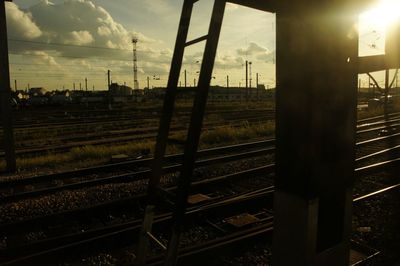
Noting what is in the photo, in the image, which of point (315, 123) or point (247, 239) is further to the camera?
point (247, 239)

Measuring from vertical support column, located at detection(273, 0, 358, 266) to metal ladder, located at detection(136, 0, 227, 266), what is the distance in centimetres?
59

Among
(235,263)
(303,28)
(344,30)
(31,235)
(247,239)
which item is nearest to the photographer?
(303,28)

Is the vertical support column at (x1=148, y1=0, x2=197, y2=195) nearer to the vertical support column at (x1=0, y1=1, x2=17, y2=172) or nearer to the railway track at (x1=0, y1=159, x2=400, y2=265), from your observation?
the railway track at (x1=0, y1=159, x2=400, y2=265)

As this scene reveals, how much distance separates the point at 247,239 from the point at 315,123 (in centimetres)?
Answer: 269

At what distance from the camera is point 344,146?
9.56 feet

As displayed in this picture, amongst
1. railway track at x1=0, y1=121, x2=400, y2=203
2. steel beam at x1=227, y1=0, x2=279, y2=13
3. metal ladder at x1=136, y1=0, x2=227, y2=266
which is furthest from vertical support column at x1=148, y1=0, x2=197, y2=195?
railway track at x1=0, y1=121, x2=400, y2=203

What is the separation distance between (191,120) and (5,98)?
1087 cm

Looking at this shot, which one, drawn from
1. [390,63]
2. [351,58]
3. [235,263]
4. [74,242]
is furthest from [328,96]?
[74,242]

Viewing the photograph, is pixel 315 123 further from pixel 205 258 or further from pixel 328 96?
pixel 205 258

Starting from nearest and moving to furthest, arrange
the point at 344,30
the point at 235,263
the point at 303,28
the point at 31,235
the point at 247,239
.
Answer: the point at 303,28
the point at 344,30
the point at 235,263
the point at 247,239
the point at 31,235

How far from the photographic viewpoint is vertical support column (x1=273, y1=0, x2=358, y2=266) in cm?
258

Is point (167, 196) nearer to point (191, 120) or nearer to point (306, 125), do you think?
point (191, 120)

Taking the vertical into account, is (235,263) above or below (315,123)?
below

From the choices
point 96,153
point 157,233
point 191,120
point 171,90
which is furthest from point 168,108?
point 96,153
